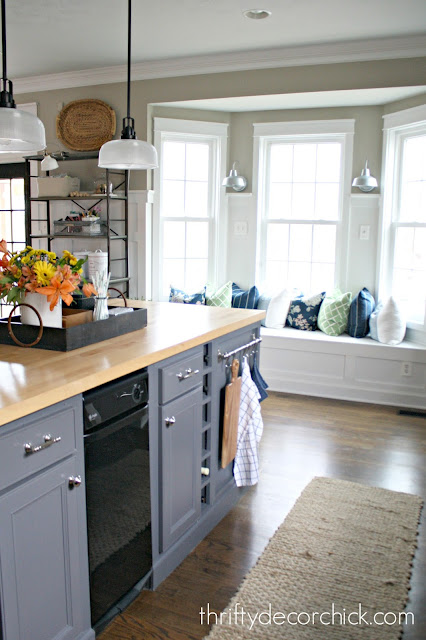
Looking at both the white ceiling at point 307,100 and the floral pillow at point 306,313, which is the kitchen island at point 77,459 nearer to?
the floral pillow at point 306,313

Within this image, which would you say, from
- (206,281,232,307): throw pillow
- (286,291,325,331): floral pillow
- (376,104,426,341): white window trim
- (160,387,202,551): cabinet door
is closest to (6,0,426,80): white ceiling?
(376,104,426,341): white window trim

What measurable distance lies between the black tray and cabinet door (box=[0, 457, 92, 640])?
0.54 m

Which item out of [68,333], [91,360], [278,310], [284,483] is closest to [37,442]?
[91,360]

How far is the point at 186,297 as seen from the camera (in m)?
5.36

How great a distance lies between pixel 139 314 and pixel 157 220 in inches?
116

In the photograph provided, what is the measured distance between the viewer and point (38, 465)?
1.58 m

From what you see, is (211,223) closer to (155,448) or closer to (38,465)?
(155,448)

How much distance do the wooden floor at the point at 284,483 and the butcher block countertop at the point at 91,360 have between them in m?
0.94

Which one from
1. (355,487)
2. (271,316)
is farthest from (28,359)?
(271,316)

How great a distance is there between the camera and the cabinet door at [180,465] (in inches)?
89.8

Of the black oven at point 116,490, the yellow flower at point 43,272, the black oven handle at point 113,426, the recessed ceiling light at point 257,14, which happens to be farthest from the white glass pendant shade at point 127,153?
the recessed ceiling light at point 257,14

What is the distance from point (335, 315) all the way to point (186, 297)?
1.38 meters

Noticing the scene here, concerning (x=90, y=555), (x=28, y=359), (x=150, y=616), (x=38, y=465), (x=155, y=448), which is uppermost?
(x=28, y=359)

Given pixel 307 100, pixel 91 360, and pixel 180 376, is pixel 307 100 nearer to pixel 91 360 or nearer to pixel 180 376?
pixel 180 376
